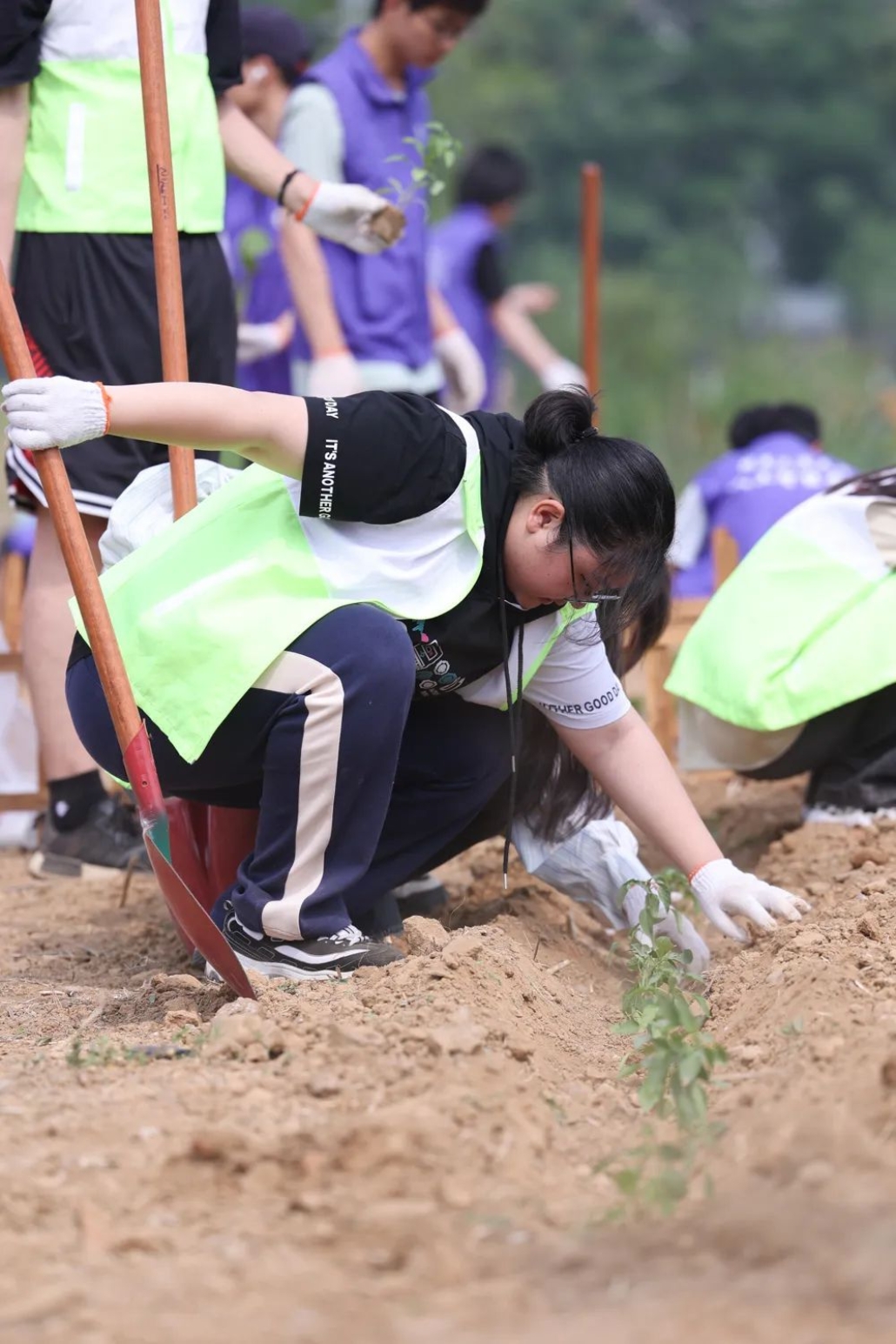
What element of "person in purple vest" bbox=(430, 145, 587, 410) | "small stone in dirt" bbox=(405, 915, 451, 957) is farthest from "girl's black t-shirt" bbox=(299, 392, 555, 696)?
"person in purple vest" bbox=(430, 145, 587, 410)

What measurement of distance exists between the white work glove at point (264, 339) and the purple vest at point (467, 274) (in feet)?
4.84

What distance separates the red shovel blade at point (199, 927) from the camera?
267 cm

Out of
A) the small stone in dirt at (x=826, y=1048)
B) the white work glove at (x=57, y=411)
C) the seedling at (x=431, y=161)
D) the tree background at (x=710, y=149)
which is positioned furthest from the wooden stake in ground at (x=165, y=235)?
the tree background at (x=710, y=149)

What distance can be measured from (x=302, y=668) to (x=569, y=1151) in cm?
89

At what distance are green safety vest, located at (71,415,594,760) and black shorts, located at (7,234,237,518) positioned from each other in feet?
2.51

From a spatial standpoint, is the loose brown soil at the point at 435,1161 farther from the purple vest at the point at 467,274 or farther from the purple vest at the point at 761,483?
the purple vest at the point at 467,274

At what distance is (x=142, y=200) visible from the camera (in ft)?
11.4

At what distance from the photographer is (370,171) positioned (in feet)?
15.3

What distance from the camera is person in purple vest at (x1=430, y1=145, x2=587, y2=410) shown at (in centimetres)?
707

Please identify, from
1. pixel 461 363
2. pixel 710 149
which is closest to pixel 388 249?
pixel 461 363

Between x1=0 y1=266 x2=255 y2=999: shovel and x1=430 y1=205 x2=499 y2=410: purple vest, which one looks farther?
x1=430 y1=205 x2=499 y2=410: purple vest

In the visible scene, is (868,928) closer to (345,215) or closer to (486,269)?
(345,215)

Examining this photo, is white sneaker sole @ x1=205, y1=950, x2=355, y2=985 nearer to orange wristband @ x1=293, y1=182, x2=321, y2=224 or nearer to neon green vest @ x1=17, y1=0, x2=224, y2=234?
neon green vest @ x1=17, y1=0, x2=224, y2=234

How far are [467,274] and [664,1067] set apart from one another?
5.29 m
